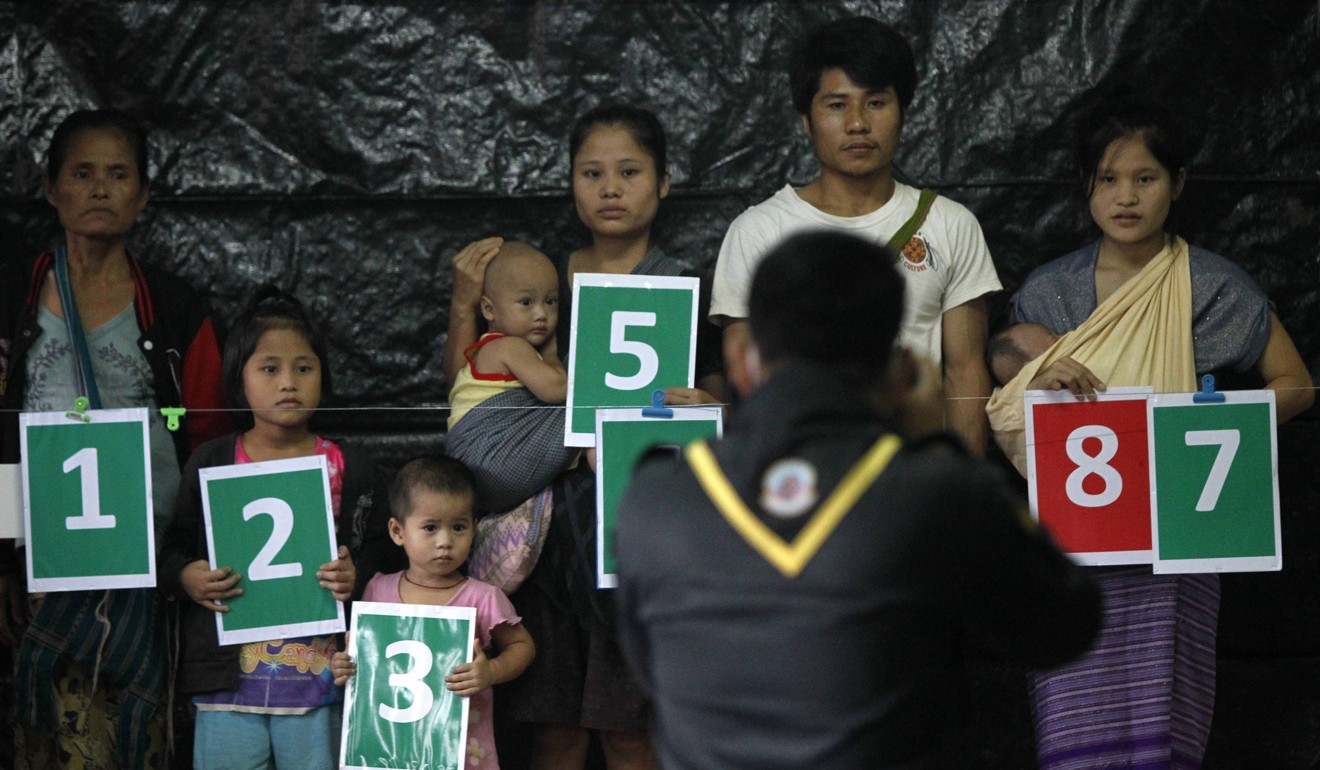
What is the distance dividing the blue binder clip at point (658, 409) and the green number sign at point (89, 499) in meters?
1.14

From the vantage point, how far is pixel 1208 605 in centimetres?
373

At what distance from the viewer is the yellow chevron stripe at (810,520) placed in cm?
187

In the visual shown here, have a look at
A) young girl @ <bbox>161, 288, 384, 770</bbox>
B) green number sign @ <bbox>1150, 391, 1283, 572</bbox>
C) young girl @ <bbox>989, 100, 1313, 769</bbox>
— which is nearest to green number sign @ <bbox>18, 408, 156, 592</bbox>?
young girl @ <bbox>161, 288, 384, 770</bbox>

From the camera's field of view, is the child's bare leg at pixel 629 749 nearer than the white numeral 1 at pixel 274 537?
No

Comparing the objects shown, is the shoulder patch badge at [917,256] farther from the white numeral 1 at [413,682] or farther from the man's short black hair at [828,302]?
the man's short black hair at [828,302]

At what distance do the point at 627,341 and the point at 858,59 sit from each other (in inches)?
35.4

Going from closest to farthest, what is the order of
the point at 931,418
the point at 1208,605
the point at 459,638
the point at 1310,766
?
the point at 931,418
the point at 459,638
the point at 1208,605
the point at 1310,766

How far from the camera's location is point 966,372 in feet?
12.3

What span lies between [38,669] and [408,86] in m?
1.89

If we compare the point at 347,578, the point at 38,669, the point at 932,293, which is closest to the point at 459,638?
the point at 347,578

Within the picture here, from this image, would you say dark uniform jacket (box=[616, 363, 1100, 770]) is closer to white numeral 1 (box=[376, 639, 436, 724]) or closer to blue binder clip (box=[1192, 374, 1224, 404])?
white numeral 1 (box=[376, 639, 436, 724])

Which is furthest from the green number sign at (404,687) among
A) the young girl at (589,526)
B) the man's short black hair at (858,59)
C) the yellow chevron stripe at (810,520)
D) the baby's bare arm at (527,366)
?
the yellow chevron stripe at (810,520)

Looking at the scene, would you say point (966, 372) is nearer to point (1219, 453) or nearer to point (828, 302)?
point (1219, 453)

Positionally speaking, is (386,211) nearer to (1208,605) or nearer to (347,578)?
(347,578)
